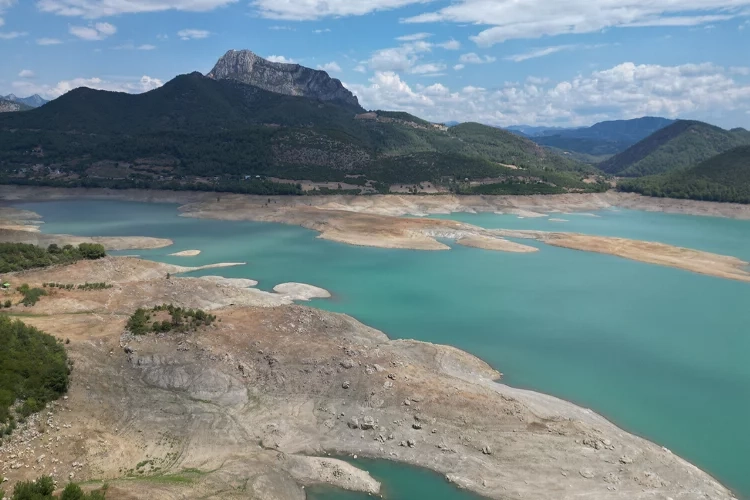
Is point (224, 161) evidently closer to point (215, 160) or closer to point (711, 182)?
point (215, 160)

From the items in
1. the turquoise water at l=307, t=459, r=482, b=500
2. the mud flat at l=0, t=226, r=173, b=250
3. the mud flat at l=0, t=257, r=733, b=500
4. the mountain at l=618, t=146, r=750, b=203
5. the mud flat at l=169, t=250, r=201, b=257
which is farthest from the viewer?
the mountain at l=618, t=146, r=750, b=203

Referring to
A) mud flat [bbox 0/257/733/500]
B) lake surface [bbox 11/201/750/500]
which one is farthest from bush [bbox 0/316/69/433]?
lake surface [bbox 11/201/750/500]

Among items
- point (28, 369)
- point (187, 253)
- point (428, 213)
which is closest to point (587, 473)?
point (28, 369)

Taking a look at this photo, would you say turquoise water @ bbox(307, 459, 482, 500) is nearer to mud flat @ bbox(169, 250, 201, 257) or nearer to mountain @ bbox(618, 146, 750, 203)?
mud flat @ bbox(169, 250, 201, 257)

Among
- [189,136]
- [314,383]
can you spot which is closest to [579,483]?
[314,383]

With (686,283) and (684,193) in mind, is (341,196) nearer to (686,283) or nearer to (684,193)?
(686,283)

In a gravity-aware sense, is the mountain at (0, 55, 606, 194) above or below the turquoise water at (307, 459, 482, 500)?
above
